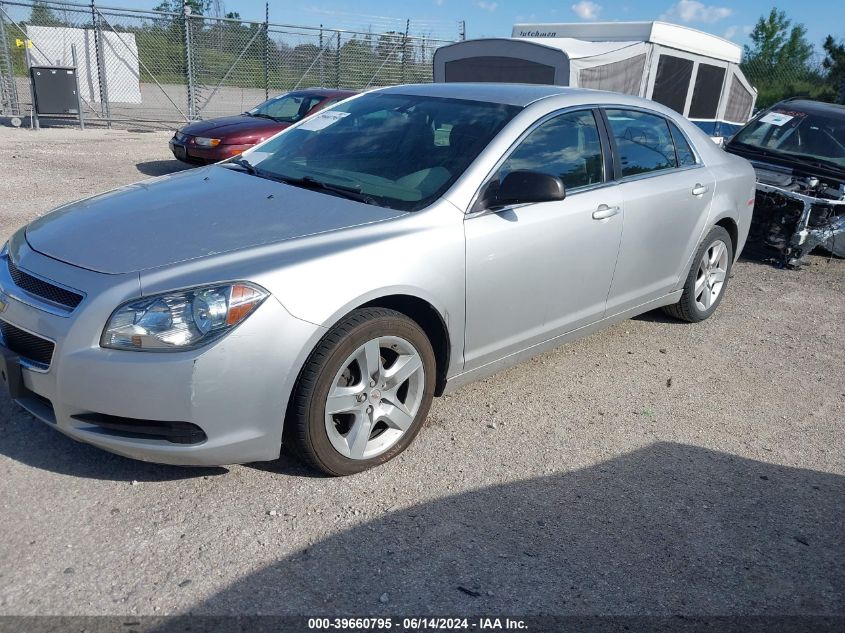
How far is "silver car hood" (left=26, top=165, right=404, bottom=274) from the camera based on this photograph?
2.90 meters

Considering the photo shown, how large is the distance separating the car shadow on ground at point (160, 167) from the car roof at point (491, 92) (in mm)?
7429

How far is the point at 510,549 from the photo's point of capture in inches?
111

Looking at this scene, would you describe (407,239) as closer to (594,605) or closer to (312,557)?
(312,557)

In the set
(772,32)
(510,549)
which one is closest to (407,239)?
(510,549)

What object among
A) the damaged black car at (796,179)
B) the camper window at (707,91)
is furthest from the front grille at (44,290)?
the camper window at (707,91)

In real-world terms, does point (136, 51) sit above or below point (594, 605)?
above

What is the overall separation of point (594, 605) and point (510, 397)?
166 cm

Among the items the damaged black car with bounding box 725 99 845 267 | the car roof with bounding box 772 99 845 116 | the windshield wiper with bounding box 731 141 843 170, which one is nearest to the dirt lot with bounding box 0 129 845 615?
the damaged black car with bounding box 725 99 845 267

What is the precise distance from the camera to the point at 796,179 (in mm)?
7297

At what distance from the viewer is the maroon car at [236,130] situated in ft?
32.7

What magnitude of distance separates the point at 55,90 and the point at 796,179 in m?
13.7

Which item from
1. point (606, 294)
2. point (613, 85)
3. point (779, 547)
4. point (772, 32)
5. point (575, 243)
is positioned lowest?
point (779, 547)

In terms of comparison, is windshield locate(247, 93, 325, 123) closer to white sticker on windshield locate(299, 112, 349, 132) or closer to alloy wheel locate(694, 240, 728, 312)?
white sticker on windshield locate(299, 112, 349, 132)

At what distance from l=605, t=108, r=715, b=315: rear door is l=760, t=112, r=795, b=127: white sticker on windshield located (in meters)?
3.91
